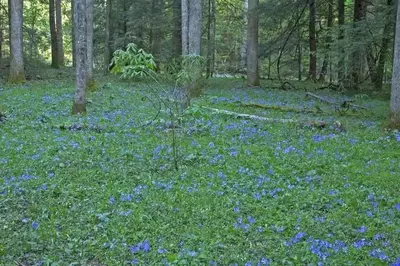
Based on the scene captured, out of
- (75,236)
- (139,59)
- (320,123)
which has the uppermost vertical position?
(139,59)

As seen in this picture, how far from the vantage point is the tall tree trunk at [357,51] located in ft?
45.7

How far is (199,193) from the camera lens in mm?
5914

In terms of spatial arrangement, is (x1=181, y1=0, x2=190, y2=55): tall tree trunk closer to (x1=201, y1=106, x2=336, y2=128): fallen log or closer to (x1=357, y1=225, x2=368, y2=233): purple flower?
(x1=201, y1=106, x2=336, y2=128): fallen log

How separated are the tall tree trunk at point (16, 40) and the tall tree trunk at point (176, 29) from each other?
25.8 ft

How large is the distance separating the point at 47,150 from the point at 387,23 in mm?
10671

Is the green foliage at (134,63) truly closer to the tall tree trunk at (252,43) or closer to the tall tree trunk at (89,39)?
A: the tall tree trunk at (89,39)

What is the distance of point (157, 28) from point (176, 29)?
3.99 ft

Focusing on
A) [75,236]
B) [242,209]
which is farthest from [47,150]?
[242,209]

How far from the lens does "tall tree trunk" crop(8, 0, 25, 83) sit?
16.6m

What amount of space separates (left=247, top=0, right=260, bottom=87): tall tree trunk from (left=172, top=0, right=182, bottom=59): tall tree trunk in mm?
4603

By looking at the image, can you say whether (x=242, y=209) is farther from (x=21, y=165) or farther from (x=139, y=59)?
(x=21, y=165)

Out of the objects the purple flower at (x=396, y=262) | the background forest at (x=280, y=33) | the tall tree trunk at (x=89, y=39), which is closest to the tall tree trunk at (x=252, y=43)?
the background forest at (x=280, y=33)

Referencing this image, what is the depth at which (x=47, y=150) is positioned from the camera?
26.1 feet

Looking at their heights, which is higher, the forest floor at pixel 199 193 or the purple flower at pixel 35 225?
the forest floor at pixel 199 193
